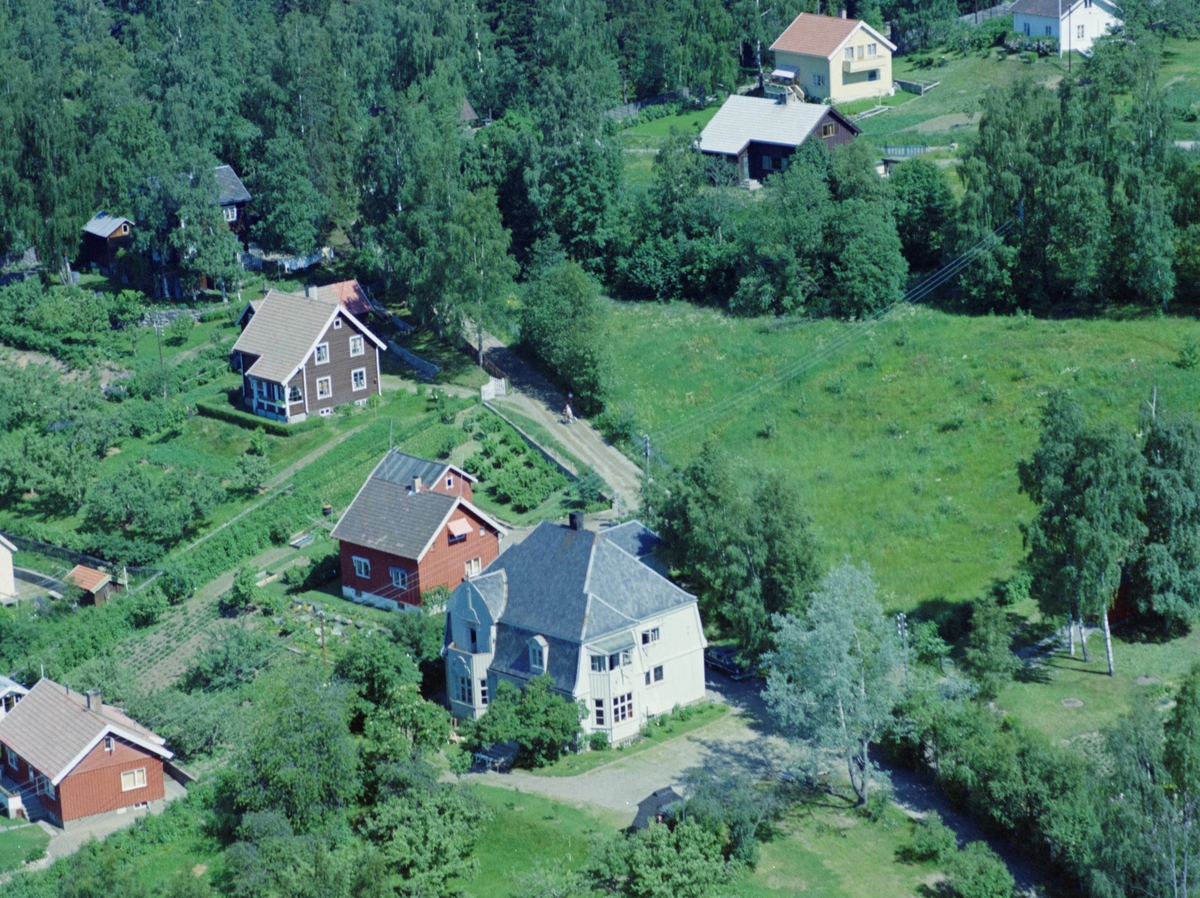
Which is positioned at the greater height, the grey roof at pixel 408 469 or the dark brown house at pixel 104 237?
the dark brown house at pixel 104 237

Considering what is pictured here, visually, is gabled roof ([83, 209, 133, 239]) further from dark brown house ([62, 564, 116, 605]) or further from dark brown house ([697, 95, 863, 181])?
dark brown house ([62, 564, 116, 605])

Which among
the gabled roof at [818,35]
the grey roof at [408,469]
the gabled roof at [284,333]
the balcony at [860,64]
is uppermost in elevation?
the gabled roof at [818,35]

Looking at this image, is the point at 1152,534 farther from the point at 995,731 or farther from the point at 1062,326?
the point at 1062,326

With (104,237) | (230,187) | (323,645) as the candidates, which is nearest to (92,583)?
(323,645)

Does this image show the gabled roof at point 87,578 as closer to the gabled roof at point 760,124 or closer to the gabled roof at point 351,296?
the gabled roof at point 351,296

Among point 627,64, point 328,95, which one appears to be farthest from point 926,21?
point 328,95

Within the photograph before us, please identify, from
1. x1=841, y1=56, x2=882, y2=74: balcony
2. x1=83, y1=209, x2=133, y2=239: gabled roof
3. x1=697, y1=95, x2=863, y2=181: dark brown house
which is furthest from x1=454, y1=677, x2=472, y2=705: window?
x1=841, y1=56, x2=882, y2=74: balcony

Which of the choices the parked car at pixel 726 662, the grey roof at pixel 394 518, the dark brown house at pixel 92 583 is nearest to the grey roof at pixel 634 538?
the parked car at pixel 726 662
